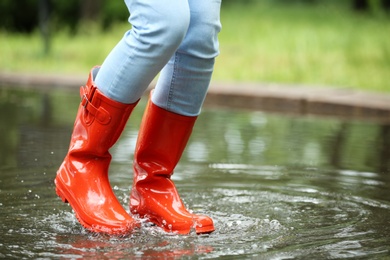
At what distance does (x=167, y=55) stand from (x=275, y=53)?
8.62m

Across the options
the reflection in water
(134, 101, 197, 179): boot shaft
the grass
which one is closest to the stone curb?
the reflection in water

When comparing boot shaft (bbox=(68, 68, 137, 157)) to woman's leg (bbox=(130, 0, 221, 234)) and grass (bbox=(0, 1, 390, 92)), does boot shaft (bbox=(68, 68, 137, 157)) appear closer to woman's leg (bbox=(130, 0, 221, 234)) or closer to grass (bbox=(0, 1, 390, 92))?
woman's leg (bbox=(130, 0, 221, 234))

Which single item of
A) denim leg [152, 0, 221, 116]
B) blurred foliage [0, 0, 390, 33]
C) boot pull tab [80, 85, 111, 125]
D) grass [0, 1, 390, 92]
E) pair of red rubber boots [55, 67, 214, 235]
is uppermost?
denim leg [152, 0, 221, 116]

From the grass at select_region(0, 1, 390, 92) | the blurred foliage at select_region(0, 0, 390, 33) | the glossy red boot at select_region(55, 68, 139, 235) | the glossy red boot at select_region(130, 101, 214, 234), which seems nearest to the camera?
the glossy red boot at select_region(55, 68, 139, 235)

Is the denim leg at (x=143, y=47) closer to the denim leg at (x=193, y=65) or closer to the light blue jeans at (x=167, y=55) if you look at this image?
the light blue jeans at (x=167, y=55)

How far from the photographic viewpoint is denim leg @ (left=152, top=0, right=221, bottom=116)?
2.90 m

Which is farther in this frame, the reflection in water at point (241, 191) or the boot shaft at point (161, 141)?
the boot shaft at point (161, 141)

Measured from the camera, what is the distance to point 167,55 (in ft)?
9.14

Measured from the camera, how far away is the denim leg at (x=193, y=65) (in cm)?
290

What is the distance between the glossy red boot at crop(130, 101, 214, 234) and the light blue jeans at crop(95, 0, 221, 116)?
0.14 ft

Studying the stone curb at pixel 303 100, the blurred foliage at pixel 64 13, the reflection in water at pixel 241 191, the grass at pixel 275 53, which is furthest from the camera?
the blurred foliage at pixel 64 13

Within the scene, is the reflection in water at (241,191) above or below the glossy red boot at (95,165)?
below

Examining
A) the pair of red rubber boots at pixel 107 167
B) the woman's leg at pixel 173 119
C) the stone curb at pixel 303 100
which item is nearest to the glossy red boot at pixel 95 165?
the pair of red rubber boots at pixel 107 167

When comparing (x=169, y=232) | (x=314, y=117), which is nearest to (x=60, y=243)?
(x=169, y=232)
